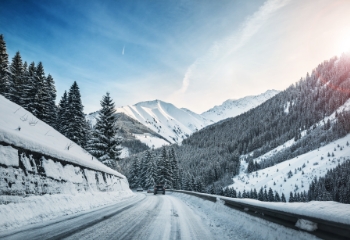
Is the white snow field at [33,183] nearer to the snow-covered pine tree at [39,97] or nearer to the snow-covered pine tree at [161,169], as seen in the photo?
the snow-covered pine tree at [39,97]

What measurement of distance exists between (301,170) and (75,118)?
100465 mm

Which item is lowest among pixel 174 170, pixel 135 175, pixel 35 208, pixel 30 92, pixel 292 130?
pixel 135 175

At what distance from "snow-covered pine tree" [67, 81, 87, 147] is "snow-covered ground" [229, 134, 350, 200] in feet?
284

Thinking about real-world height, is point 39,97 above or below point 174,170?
above

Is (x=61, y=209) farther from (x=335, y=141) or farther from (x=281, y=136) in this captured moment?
(x=281, y=136)

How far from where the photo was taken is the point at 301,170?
96312 millimetres

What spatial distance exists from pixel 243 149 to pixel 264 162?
41.3m

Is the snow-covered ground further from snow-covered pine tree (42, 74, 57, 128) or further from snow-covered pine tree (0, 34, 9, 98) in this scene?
snow-covered pine tree (0, 34, 9, 98)

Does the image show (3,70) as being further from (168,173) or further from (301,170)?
(301,170)

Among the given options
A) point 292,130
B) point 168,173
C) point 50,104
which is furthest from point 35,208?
point 292,130

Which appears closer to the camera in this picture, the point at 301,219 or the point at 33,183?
the point at 301,219

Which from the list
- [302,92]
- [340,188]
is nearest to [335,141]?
[340,188]

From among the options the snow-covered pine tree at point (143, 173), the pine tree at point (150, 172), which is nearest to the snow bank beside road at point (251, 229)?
the pine tree at point (150, 172)

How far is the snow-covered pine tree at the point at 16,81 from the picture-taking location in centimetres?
3588
